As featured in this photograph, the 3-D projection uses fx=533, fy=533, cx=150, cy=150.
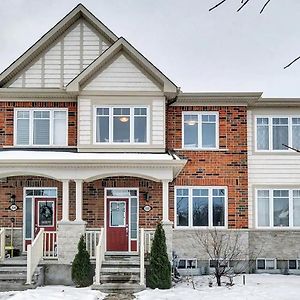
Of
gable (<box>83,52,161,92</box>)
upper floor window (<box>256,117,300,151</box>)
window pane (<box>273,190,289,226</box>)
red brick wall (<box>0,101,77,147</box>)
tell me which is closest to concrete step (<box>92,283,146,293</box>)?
red brick wall (<box>0,101,77,147</box>)

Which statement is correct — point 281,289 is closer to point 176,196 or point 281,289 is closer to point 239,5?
point 176,196

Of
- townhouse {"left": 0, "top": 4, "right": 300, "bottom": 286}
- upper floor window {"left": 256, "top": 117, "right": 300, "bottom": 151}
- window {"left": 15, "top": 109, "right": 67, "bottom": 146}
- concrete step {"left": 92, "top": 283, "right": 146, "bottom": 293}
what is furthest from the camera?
upper floor window {"left": 256, "top": 117, "right": 300, "bottom": 151}

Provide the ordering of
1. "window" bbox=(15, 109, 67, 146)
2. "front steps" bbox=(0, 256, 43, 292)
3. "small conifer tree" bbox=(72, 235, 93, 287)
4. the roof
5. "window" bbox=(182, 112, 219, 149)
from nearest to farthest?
"front steps" bbox=(0, 256, 43, 292), "small conifer tree" bbox=(72, 235, 93, 287), "window" bbox=(15, 109, 67, 146), "window" bbox=(182, 112, 219, 149), the roof

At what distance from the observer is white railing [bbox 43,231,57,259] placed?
52.4 ft

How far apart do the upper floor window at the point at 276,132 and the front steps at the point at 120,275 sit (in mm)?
5997

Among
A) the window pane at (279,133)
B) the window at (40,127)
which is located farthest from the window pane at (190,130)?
the window at (40,127)

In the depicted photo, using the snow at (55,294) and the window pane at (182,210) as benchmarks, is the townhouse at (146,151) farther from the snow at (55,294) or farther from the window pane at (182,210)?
the snow at (55,294)

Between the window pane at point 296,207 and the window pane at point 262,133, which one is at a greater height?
the window pane at point 262,133

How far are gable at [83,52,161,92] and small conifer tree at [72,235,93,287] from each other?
17.3ft

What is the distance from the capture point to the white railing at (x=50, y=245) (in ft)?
52.4

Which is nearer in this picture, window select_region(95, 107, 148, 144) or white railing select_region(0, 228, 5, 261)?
white railing select_region(0, 228, 5, 261)

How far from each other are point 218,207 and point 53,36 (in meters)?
8.27

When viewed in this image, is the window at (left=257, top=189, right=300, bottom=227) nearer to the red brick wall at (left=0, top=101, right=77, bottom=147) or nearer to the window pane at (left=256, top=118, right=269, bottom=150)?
the window pane at (left=256, top=118, right=269, bottom=150)

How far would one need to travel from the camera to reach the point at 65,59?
19000 millimetres
